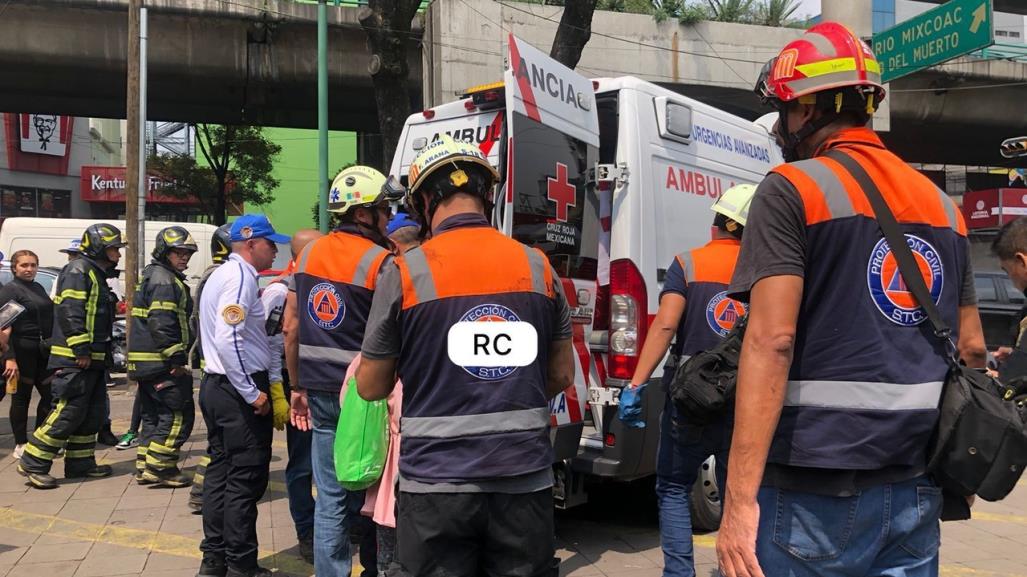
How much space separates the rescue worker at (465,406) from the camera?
8.20 feet

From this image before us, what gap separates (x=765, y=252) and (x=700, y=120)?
12.5ft

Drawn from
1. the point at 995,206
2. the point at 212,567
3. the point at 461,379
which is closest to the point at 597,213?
the point at 461,379

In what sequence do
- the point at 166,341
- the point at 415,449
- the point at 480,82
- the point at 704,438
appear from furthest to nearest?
the point at 480,82
the point at 166,341
the point at 704,438
the point at 415,449

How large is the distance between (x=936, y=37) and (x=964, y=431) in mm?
10719

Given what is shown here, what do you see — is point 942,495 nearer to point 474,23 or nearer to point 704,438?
point 704,438

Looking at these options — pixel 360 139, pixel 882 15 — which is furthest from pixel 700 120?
pixel 882 15

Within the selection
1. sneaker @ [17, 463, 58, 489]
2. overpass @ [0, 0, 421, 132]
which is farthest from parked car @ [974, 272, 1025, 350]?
sneaker @ [17, 463, 58, 489]

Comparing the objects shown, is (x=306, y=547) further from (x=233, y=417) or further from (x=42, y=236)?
(x=42, y=236)

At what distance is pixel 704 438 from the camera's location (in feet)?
12.1

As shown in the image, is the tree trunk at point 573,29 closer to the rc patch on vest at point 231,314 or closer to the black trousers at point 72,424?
the black trousers at point 72,424

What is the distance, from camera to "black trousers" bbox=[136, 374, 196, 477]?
6762mm

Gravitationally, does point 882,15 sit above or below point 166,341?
above

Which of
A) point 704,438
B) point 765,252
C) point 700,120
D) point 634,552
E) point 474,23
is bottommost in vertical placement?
point 634,552

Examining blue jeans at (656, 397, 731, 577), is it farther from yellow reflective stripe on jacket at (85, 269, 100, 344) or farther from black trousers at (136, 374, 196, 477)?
yellow reflective stripe on jacket at (85, 269, 100, 344)
